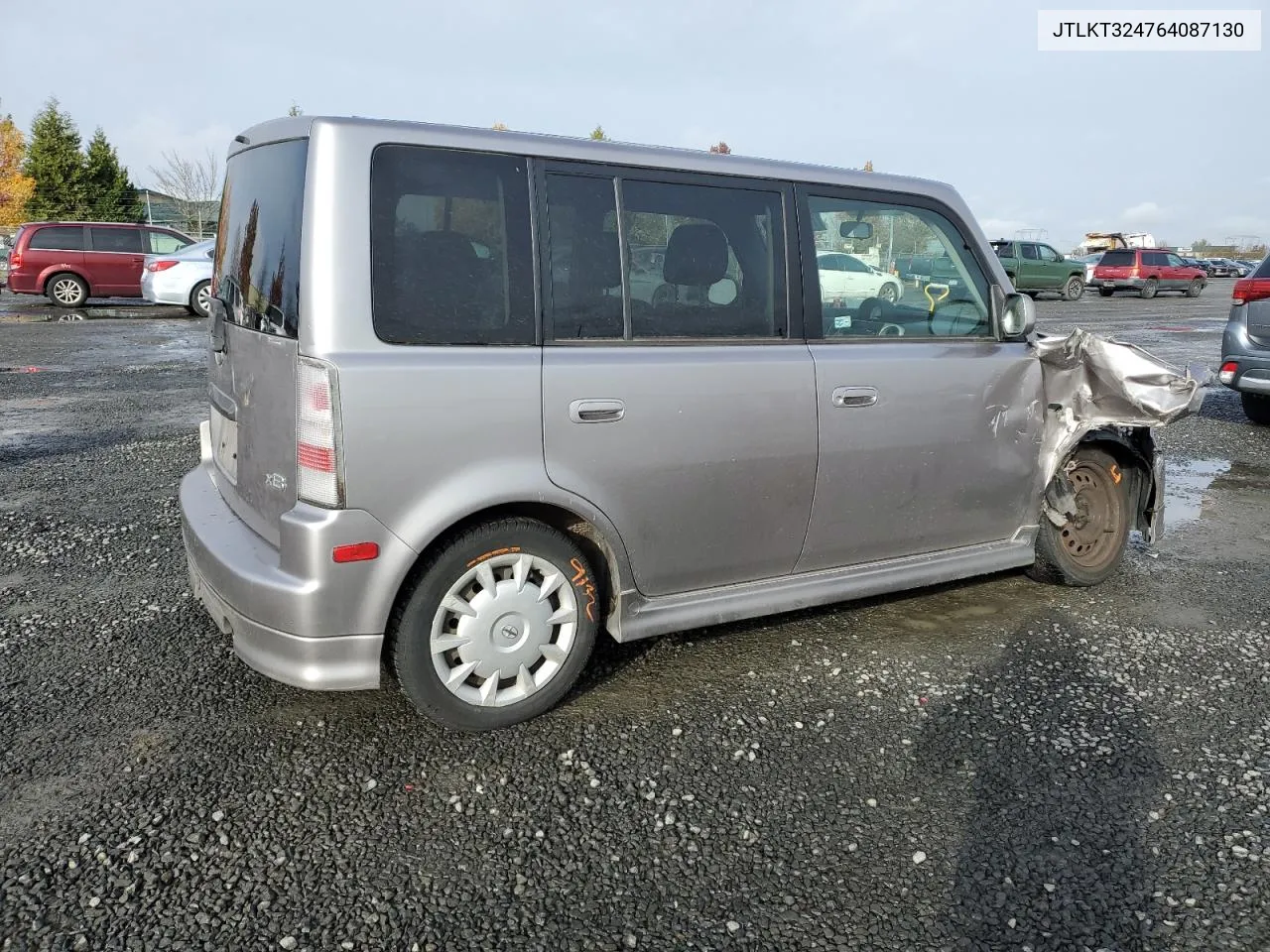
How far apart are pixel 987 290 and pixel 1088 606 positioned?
61.4 inches

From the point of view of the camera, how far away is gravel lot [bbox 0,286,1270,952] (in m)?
2.46

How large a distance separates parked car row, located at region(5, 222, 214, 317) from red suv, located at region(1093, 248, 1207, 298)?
2771cm

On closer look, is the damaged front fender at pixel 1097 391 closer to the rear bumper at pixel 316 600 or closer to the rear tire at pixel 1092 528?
the rear tire at pixel 1092 528

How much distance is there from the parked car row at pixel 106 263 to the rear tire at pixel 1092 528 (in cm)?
1764

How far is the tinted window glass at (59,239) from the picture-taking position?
19.3 metres

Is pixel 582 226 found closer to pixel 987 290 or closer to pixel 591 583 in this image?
pixel 591 583

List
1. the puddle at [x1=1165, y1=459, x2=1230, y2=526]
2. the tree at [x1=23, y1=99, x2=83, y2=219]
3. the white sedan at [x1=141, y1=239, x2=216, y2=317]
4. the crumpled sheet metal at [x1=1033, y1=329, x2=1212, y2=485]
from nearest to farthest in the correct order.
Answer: the crumpled sheet metal at [x1=1033, y1=329, x2=1212, y2=485] < the puddle at [x1=1165, y1=459, x2=1230, y2=526] < the white sedan at [x1=141, y1=239, x2=216, y2=317] < the tree at [x1=23, y1=99, x2=83, y2=219]

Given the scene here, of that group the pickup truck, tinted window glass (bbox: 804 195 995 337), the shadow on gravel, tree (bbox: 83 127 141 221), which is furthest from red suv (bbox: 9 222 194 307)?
tree (bbox: 83 127 141 221)

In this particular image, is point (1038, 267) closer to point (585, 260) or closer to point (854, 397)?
point (854, 397)

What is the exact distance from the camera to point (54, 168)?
139 ft

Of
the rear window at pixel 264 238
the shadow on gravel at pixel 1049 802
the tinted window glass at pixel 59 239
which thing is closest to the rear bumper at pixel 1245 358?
the shadow on gravel at pixel 1049 802

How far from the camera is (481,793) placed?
2.99m

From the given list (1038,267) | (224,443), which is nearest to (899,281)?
(224,443)

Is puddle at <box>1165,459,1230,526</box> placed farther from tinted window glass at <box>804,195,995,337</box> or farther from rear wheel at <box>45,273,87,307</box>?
rear wheel at <box>45,273,87,307</box>
